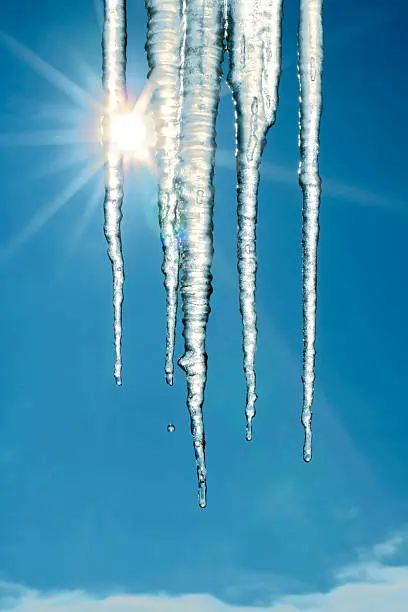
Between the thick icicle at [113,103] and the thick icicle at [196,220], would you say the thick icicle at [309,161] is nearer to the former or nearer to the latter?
the thick icicle at [196,220]

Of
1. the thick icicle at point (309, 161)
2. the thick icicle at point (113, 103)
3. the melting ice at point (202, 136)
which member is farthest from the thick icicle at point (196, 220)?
the thick icicle at point (309, 161)

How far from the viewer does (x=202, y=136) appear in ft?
17.4

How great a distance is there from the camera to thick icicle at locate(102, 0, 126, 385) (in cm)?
545

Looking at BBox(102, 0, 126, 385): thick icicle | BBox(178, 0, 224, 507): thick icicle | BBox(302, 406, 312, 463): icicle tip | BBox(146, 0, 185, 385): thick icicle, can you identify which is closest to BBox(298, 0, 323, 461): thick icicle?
BBox(302, 406, 312, 463): icicle tip

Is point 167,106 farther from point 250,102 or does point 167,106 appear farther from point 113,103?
point 250,102

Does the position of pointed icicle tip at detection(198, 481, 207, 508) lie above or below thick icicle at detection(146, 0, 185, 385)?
below

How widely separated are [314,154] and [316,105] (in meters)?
0.38

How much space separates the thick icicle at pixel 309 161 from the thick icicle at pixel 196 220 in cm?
73

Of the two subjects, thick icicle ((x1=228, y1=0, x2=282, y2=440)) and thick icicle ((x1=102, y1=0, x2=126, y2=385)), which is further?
thick icicle ((x1=102, y1=0, x2=126, y2=385))

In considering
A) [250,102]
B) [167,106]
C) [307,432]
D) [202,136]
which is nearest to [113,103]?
[167,106]

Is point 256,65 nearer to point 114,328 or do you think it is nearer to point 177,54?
point 177,54

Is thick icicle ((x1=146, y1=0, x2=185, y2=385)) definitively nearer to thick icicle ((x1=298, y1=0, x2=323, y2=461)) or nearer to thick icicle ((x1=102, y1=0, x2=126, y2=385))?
thick icicle ((x1=102, y1=0, x2=126, y2=385))

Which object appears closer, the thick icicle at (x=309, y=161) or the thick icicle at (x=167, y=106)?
the thick icicle at (x=167, y=106)

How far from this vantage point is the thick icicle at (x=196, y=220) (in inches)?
209
